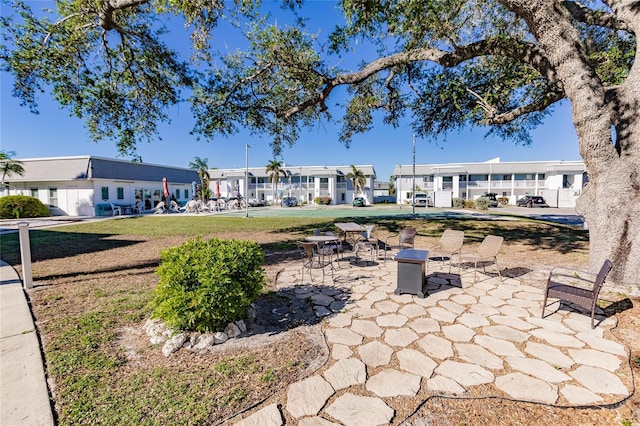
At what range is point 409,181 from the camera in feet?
161

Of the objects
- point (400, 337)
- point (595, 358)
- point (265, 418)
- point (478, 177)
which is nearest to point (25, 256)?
point (265, 418)

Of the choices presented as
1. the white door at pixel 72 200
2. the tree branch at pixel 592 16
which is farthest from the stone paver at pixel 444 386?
the white door at pixel 72 200

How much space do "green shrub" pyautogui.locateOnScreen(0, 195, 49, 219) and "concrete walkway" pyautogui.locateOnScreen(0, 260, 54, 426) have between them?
25705 mm

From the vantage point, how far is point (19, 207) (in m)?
21.9

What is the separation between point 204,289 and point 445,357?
2.86 m

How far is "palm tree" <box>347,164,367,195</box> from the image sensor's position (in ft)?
148

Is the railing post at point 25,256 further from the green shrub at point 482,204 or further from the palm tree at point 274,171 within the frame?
the palm tree at point 274,171

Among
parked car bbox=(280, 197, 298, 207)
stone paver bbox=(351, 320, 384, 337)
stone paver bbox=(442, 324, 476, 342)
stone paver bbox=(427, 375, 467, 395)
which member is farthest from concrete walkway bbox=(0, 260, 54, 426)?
parked car bbox=(280, 197, 298, 207)

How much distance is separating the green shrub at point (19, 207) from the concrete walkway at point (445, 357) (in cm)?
2946

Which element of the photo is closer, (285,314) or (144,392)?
(144,392)

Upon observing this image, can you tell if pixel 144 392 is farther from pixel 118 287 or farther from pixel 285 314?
pixel 118 287

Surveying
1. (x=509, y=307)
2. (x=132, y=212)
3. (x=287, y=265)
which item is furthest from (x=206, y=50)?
(x=132, y=212)

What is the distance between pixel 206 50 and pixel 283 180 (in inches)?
1743

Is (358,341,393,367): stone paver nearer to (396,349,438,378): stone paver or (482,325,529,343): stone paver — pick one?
(396,349,438,378): stone paver
